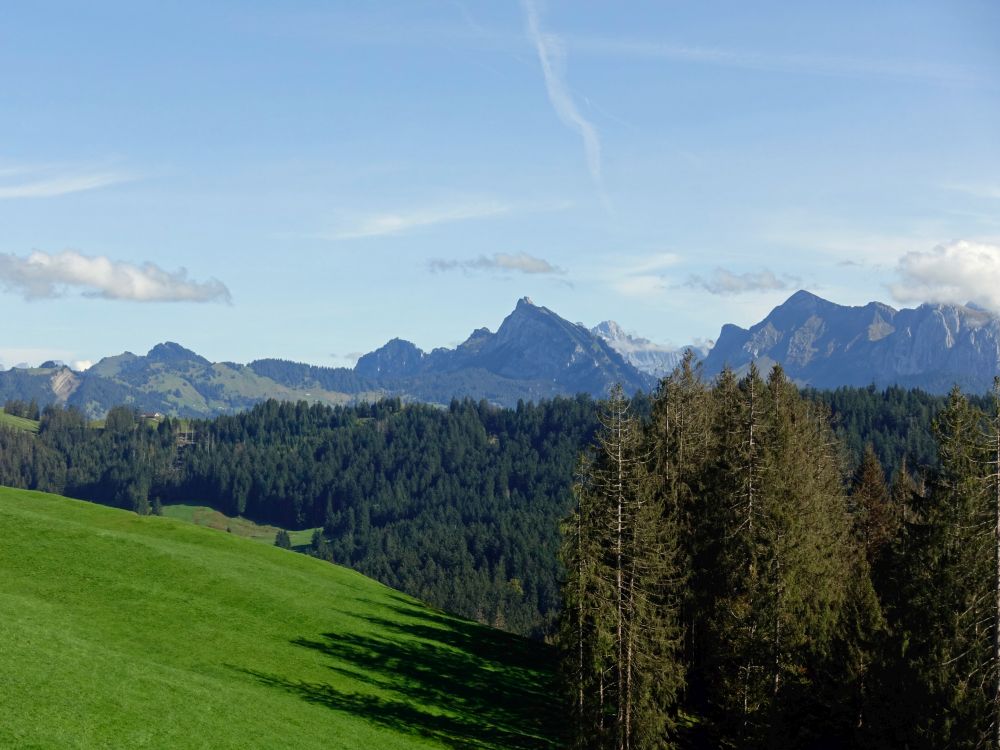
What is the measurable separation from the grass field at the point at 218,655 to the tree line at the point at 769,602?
971 cm

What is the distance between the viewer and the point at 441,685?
5741cm

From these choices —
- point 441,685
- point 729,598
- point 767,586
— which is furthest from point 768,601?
point 441,685

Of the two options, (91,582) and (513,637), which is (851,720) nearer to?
(513,637)

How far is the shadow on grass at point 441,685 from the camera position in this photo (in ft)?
165

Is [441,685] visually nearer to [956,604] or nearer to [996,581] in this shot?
[956,604]

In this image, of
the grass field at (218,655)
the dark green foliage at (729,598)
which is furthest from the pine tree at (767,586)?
the grass field at (218,655)

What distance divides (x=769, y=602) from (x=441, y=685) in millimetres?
21407

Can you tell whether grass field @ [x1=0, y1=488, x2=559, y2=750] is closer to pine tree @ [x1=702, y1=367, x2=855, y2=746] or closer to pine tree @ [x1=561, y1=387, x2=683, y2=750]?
pine tree @ [x1=561, y1=387, x2=683, y2=750]

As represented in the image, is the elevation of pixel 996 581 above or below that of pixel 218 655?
above

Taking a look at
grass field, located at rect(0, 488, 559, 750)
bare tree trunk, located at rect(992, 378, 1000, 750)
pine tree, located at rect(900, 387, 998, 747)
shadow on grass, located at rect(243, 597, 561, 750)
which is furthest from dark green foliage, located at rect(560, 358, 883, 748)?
bare tree trunk, located at rect(992, 378, 1000, 750)

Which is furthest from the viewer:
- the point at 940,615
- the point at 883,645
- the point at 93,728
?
the point at 883,645

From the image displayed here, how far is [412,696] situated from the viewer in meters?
54.1

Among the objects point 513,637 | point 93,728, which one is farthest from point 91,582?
point 513,637

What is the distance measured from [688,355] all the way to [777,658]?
30.2 metres
